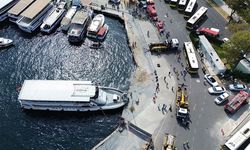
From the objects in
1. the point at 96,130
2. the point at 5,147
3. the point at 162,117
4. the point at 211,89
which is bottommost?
the point at 5,147

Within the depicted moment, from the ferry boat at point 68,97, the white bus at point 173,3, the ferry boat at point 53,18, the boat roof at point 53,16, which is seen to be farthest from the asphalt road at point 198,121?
the boat roof at point 53,16

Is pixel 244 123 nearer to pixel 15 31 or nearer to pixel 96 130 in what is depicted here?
pixel 96 130

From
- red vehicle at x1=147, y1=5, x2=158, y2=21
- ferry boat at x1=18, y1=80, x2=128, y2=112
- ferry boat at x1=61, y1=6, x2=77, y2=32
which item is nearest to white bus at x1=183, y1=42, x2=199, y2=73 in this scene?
red vehicle at x1=147, y1=5, x2=158, y2=21

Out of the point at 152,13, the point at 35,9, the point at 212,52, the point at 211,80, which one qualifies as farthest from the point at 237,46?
the point at 35,9

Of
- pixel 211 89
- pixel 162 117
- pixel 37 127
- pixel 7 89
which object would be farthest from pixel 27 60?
pixel 211 89

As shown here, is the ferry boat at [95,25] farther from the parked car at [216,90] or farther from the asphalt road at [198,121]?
the parked car at [216,90]
